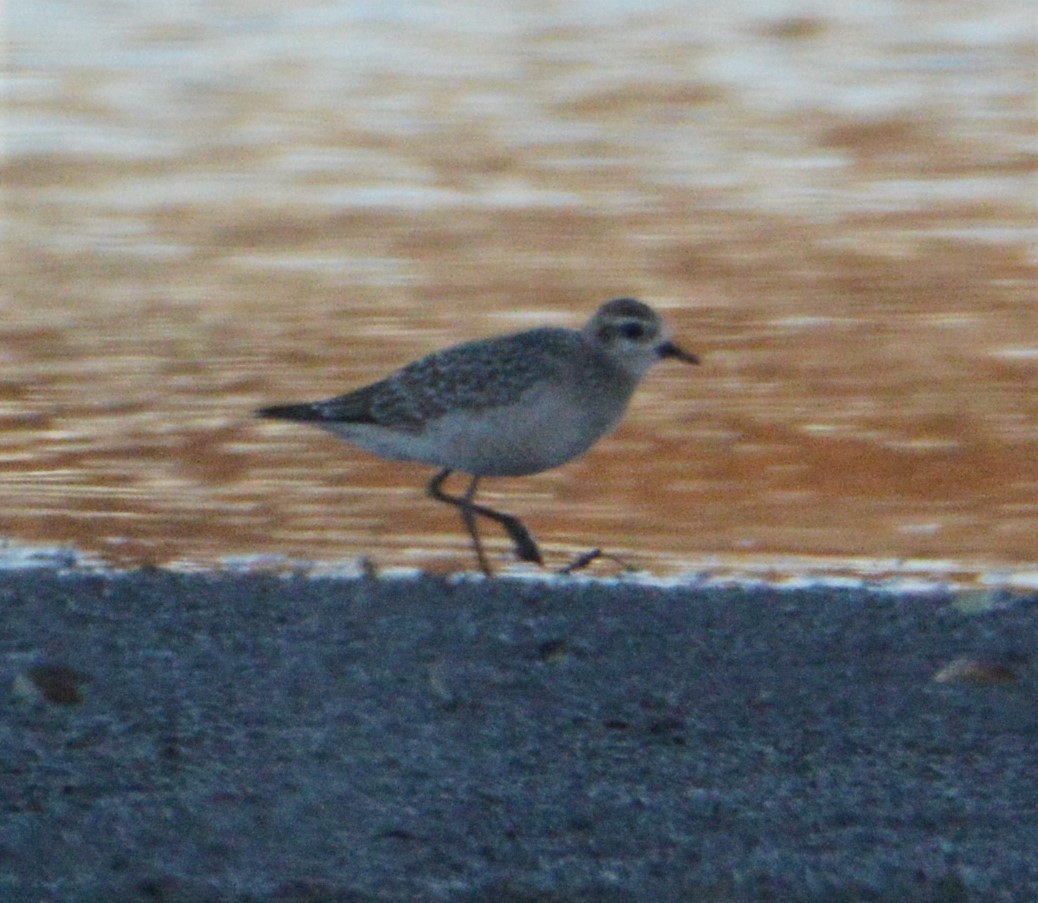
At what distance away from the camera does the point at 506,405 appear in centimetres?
778

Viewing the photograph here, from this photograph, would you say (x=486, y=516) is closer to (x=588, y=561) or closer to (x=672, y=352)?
(x=588, y=561)

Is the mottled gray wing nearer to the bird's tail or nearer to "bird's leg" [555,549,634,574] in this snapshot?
the bird's tail

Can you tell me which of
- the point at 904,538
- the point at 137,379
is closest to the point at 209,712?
the point at 904,538

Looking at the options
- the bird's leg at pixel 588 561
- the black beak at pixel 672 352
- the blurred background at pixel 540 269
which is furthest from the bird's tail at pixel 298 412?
the black beak at pixel 672 352

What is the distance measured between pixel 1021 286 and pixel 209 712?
6560 millimetres

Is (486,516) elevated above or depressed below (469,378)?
below

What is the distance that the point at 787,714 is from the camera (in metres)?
5.79

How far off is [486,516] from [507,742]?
2510 mm

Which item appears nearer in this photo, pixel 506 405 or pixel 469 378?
pixel 506 405

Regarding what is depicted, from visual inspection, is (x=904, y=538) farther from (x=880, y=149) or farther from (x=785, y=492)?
(x=880, y=149)

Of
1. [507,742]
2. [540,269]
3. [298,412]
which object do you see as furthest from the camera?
[540,269]

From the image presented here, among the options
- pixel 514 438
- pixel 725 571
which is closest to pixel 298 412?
pixel 514 438

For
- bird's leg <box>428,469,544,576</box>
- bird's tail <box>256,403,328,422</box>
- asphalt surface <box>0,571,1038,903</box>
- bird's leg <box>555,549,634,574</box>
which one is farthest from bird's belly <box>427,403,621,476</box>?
asphalt surface <box>0,571,1038,903</box>

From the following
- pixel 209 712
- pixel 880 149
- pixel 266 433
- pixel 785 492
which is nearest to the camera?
pixel 209 712
